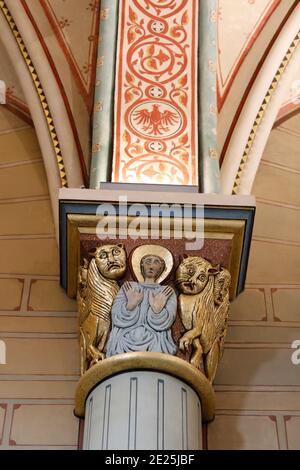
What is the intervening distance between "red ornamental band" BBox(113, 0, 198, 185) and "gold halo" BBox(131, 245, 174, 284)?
1.35 feet

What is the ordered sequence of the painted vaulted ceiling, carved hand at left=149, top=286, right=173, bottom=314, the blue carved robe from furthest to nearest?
the painted vaulted ceiling → carved hand at left=149, top=286, right=173, bottom=314 → the blue carved robe

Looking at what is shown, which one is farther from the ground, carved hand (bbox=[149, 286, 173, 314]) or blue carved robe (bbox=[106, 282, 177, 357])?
carved hand (bbox=[149, 286, 173, 314])

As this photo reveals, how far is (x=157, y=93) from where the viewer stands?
466 cm

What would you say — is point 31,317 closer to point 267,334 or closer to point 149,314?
point 149,314

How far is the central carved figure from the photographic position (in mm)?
3730

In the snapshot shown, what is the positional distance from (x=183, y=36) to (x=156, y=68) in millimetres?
291

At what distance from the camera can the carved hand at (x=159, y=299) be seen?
12.6ft

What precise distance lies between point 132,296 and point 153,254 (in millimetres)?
278

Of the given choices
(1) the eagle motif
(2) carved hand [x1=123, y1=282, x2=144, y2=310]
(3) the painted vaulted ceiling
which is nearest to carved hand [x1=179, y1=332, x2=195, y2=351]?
(2) carved hand [x1=123, y1=282, x2=144, y2=310]

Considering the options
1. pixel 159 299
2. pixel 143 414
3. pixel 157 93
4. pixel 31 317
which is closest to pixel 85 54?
pixel 157 93

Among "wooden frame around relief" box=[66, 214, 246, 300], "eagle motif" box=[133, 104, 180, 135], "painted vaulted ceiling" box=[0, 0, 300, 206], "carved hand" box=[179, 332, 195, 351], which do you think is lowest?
"carved hand" box=[179, 332, 195, 351]

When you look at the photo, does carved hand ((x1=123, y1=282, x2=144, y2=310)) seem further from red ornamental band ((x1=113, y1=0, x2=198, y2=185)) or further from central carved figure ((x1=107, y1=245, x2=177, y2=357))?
red ornamental band ((x1=113, y1=0, x2=198, y2=185))

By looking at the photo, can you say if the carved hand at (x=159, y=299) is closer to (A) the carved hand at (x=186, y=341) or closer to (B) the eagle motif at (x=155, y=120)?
(A) the carved hand at (x=186, y=341)

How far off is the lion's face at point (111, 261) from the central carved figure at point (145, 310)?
57mm
